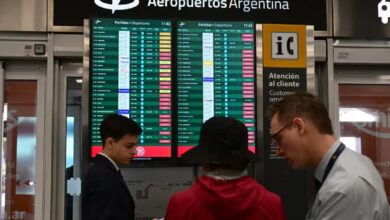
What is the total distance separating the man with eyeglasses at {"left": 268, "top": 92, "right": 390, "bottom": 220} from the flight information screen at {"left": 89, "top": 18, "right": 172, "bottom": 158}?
1624mm

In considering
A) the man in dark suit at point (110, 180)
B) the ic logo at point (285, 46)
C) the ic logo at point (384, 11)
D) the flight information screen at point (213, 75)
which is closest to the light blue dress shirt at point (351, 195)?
the man in dark suit at point (110, 180)

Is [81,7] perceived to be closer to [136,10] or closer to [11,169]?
[136,10]

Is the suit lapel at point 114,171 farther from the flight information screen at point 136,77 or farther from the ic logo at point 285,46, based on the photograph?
the ic logo at point 285,46

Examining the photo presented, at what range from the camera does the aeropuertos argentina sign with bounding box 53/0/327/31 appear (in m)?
4.09

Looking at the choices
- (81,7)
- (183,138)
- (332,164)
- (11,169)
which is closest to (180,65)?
(183,138)

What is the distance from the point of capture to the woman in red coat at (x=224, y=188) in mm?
1733

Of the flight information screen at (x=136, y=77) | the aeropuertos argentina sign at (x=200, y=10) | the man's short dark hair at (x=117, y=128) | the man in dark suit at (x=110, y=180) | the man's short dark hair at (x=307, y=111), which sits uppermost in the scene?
the aeropuertos argentina sign at (x=200, y=10)

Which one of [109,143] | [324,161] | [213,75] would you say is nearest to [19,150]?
[109,143]

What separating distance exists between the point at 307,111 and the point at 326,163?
195 mm

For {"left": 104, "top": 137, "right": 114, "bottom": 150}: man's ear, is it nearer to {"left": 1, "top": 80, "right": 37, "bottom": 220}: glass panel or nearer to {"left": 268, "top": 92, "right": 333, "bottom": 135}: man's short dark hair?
{"left": 268, "top": 92, "right": 333, "bottom": 135}: man's short dark hair

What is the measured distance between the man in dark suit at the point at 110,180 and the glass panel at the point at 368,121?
2.30m

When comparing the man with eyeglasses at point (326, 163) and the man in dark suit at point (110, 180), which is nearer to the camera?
the man with eyeglasses at point (326, 163)

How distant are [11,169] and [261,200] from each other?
2.97 metres

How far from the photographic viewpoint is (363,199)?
1.66 metres
